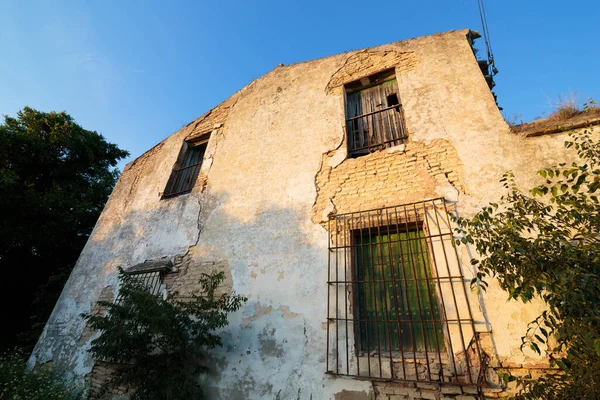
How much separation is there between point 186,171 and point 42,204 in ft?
18.6

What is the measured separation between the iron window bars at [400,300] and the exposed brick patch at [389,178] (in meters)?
0.19

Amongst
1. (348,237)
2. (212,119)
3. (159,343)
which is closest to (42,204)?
(212,119)

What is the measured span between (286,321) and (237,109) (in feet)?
15.8

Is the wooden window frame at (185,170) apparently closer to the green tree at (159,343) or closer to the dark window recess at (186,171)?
the dark window recess at (186,171)

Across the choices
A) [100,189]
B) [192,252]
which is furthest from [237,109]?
[100,189]

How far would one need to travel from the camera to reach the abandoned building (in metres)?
2.75

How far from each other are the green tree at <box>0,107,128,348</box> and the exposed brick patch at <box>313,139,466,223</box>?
313 inches

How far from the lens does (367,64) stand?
16.7 ft

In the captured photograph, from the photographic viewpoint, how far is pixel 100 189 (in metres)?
10.2

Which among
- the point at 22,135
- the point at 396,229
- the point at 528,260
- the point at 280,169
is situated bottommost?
the point at 528,260

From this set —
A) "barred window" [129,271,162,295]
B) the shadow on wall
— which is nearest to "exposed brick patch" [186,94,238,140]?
the shadow on wall

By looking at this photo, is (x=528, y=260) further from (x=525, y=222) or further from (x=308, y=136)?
(x=308, y=136)

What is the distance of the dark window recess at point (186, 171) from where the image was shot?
19.8ft

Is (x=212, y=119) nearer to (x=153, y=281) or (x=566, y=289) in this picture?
(x=153, y=281)
